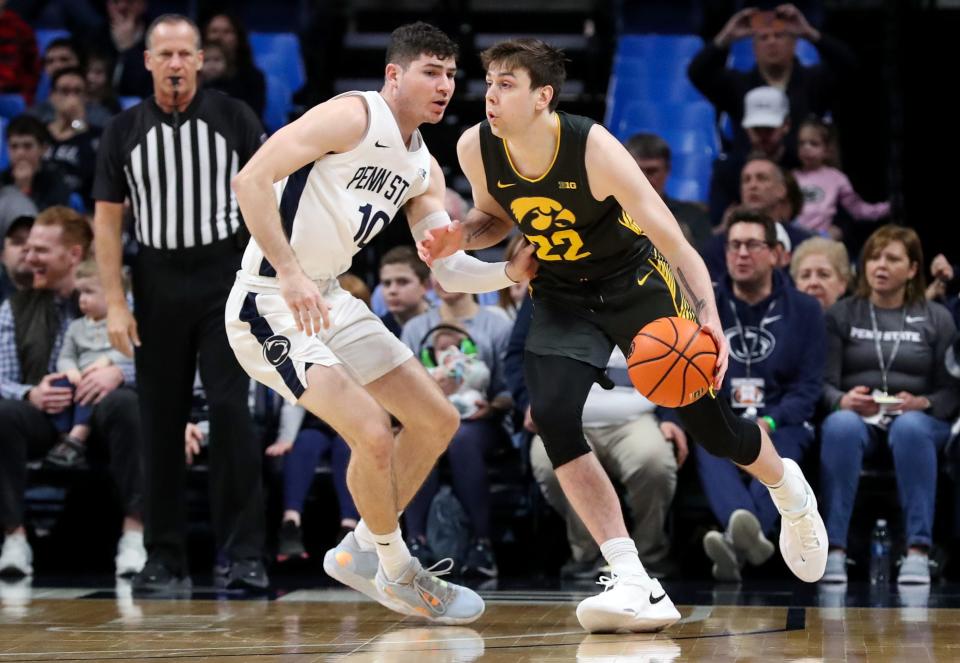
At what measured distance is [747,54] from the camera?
38.0 ft

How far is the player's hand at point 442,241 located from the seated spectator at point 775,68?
184 inches

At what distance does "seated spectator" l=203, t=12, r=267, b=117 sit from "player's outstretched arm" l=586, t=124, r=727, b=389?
5.51 m

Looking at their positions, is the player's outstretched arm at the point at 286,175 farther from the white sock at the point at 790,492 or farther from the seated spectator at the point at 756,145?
the seated spectator at the point at 756,145

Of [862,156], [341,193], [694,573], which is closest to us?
[341,193]

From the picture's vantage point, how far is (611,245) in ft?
16.3

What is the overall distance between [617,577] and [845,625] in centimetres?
78

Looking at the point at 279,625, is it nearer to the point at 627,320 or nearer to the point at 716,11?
the point at 627,320

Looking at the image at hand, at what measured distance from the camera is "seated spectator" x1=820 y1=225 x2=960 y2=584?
6562mm

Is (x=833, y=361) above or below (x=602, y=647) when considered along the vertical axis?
above

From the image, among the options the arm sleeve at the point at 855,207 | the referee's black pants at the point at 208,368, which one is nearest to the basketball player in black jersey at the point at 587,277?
the referee's black pants at the point at 208,368

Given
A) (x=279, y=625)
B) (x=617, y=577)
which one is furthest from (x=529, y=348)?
(x=279, y=625)

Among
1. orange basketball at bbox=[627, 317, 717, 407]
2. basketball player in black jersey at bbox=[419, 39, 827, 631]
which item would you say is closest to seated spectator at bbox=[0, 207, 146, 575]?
basketball player in black jersey at bbox=[419, 39, 827, 631]

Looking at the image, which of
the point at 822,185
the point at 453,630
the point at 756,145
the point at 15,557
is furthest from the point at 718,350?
the point at 756,145

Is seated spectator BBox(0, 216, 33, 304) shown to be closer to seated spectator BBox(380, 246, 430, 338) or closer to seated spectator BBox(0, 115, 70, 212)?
seated spectator BBox(0, 115, 70, 212)
